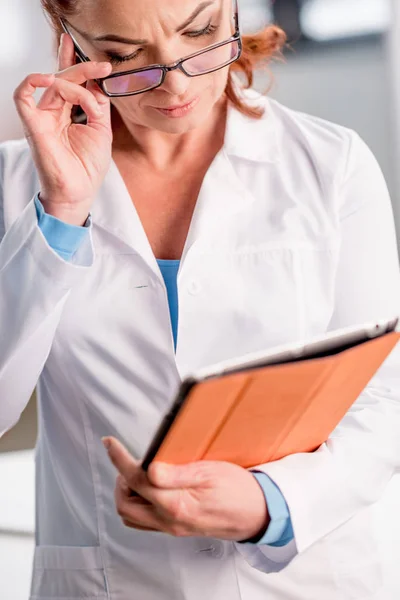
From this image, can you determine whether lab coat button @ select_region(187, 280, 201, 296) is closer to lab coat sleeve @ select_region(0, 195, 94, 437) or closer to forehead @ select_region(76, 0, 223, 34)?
lab coat sleeve @ select_region(0, 195, 94, 437)

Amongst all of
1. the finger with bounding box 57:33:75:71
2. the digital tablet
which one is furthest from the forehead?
the digital tablet

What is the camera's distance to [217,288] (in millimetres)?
1452

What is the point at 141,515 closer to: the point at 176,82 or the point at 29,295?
the point at 29,295

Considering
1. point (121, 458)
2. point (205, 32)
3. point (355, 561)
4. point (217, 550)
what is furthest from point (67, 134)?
point (355, 561)

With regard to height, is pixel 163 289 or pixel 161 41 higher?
pixel 161 41

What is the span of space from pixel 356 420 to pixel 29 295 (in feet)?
1.76

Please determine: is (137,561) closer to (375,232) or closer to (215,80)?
(375,232)

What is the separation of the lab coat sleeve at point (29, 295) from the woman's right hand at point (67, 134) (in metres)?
0.05

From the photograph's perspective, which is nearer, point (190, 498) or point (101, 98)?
point (190, 498)

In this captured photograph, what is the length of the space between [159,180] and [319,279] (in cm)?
35

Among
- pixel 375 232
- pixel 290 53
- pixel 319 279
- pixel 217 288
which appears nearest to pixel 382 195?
pixel 375 232

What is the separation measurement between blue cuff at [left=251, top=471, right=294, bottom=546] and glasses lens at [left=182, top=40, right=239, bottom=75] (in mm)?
636

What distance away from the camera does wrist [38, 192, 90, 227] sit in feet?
4.44

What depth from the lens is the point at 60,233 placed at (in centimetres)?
135
